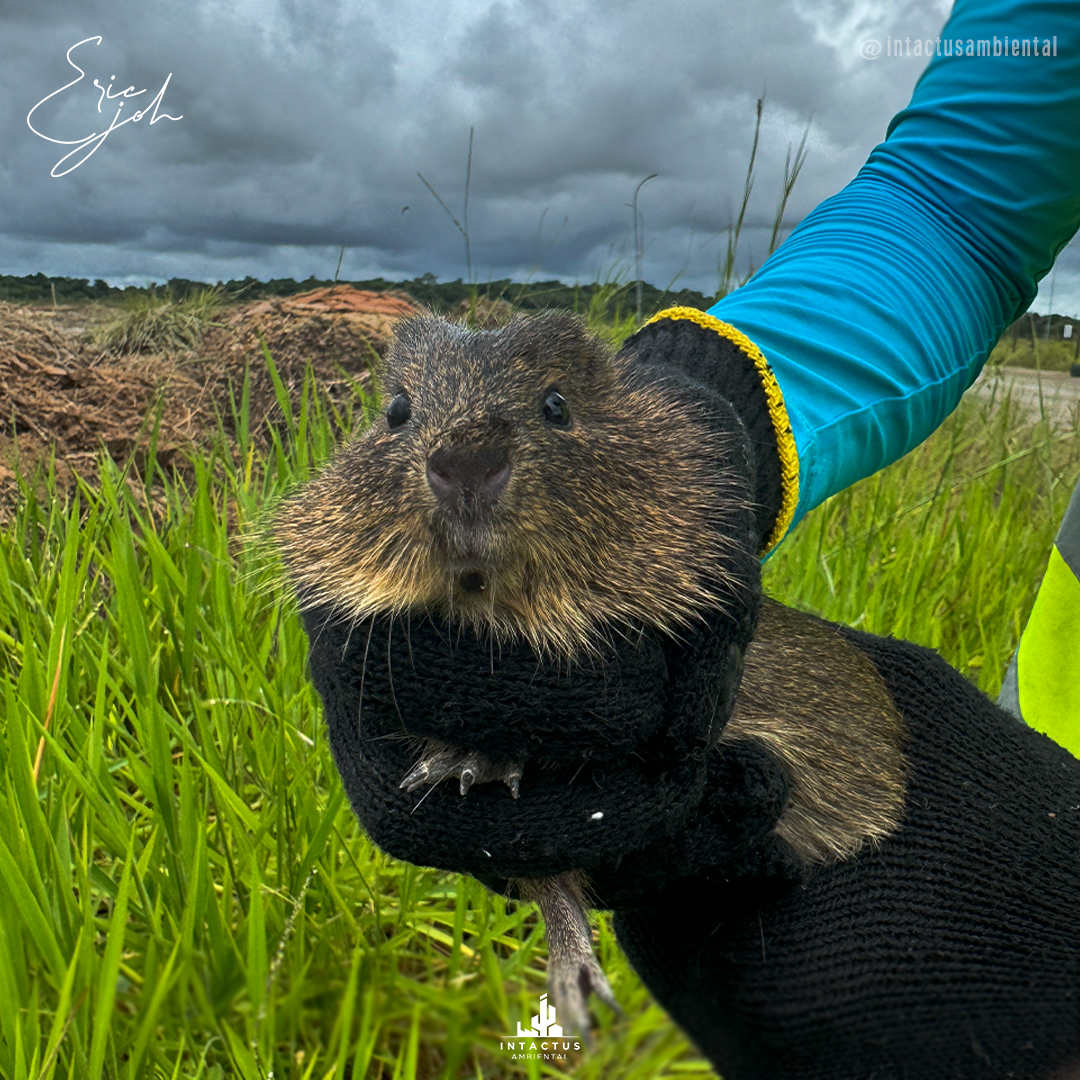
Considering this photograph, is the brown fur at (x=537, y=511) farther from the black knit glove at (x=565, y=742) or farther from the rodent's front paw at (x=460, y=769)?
the rodent's front paw at (x=460, y=769)

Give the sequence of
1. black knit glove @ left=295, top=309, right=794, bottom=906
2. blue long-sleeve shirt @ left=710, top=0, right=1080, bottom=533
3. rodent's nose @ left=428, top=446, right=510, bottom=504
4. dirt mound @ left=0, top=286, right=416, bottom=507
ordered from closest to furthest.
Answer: rodent's nose @ left=428, top=446, right=510, bottom=504
black knit glove @ left=295, top=309, right=794, bottom=906
blue long-sleeve shirt @ left=710, top=0, right=1080, bottom=533
dirt mound @ left=0, top=286, right=416, bottom=507

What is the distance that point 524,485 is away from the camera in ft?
4.56

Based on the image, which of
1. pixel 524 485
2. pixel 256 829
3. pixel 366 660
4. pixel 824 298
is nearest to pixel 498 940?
pixel 256 829

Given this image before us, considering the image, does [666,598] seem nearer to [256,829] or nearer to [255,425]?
[256,829]

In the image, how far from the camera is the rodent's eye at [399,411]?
1575mm

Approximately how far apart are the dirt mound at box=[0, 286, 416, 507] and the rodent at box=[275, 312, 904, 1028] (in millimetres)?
3561

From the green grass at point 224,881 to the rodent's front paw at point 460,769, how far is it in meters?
0.33

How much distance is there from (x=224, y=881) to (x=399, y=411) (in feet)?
3.89

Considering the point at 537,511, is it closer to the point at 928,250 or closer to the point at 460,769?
the point at 460,769

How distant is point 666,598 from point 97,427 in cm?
483

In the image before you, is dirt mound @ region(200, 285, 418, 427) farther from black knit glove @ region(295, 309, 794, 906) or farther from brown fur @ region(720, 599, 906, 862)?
black knit glove @ region(295, 309, 794, 906)

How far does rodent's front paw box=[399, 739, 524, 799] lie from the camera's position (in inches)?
58.7

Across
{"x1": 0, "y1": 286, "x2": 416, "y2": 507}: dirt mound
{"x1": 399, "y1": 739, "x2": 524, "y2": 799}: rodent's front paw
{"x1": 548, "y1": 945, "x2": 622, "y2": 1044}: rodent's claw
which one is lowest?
{"x1": 548, "y1": 945, "x2": 622, "y2": 1044}: rodent's claw

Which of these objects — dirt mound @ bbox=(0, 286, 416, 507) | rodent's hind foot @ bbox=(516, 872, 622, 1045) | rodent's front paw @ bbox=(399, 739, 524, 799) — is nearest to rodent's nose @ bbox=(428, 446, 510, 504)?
rodent's front paw @ bbox=(399, 739, 524, 799)
